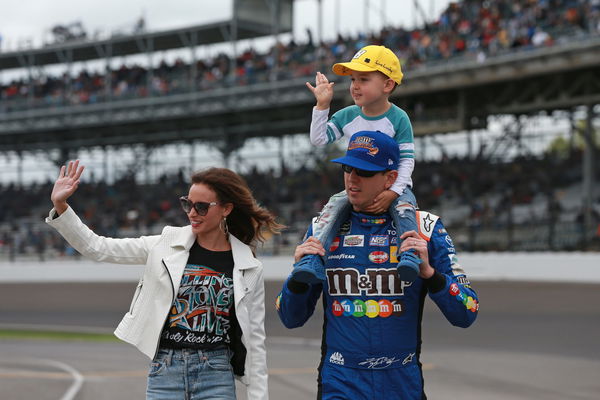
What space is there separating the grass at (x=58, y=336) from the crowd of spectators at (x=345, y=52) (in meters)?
15.2

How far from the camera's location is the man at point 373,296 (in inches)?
129

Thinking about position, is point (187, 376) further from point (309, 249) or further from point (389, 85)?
point (389, 85)

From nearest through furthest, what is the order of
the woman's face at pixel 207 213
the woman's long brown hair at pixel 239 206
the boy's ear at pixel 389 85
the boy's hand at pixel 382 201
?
the boy's hand at pixel 382 201 → the boy's ear at pixel 389 85 → the woman's face at pixel 207 213 → the woman's long brown hair at pixel 239 206

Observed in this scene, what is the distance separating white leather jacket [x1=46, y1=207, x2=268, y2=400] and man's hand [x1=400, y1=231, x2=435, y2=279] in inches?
40.6

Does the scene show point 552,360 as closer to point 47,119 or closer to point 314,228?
point 314,228

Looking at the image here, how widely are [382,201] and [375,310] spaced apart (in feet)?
1.37

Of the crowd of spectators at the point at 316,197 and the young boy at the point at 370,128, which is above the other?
the young boy at the point at 370,128

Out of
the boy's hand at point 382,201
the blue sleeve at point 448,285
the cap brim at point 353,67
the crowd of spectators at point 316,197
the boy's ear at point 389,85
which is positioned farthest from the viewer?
the crowd of spectators at point 316,197

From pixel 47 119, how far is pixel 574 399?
31.8 metres

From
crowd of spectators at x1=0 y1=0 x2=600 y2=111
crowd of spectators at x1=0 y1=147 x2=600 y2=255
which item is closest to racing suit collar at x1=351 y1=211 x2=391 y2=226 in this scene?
crowd of spectators at x1=0 y1=147 x2=600 y2=255

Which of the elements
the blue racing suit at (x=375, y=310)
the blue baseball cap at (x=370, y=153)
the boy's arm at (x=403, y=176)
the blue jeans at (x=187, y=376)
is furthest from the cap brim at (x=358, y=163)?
the blue jeans at (x=187, y=376)

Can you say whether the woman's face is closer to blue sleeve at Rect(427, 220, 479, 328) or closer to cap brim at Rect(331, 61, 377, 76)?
cap brim at Rect(331, 61, 377, 76)

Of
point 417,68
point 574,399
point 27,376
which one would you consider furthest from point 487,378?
point 417,68

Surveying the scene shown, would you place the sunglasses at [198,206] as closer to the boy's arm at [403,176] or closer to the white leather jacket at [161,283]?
the white leather jacket at [161,283]
